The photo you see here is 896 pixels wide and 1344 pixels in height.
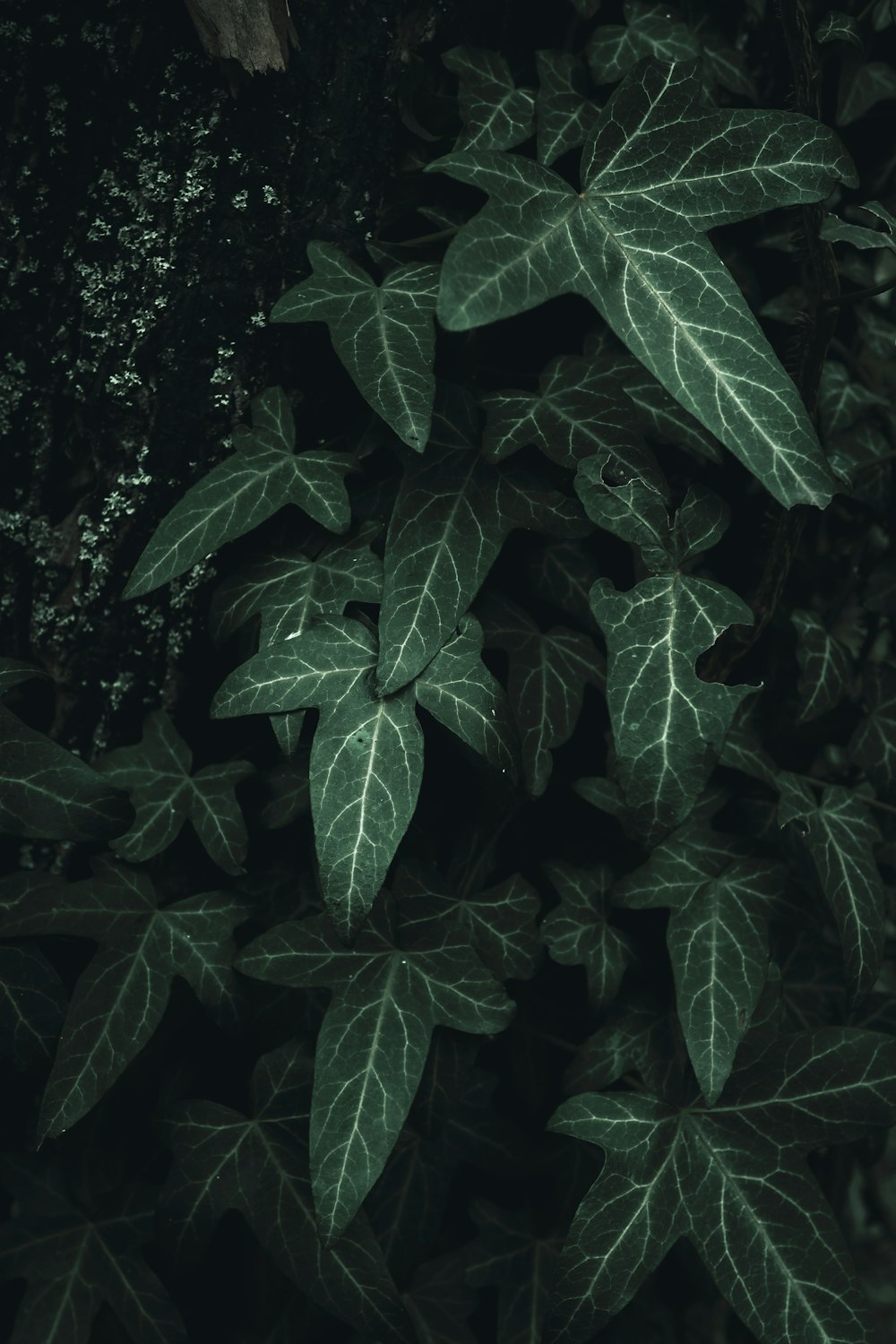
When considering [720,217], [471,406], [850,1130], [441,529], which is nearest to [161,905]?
[441,529]

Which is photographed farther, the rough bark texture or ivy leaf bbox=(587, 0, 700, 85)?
ivy leaf bbox=(587, 0, 700, 85)

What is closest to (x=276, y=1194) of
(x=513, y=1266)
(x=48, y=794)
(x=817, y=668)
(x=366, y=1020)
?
(x=366, y=1020)

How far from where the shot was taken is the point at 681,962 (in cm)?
105

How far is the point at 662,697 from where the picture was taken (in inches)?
36.6

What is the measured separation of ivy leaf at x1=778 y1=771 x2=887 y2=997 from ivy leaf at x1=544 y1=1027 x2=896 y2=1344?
0.09 metres

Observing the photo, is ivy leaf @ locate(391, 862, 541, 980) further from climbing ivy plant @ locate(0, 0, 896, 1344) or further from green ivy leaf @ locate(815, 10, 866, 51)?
green ivy leaf @ locate(815, 10, 866, 51)

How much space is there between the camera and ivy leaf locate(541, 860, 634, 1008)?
1.14m

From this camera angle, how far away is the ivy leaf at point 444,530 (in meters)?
0.99

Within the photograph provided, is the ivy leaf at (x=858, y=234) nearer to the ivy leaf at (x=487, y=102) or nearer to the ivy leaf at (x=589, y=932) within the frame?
the ivy leaf at (x=487, y=102)

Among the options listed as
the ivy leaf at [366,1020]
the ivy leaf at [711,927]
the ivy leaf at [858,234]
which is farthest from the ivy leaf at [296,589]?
the ivy leaf at [858,234]

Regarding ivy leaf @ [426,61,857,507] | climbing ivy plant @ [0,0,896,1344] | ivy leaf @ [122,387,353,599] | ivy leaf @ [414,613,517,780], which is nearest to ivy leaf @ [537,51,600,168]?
climbing ivy plant @ [0,0,896,1344]

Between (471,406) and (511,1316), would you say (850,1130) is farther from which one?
(471,406)

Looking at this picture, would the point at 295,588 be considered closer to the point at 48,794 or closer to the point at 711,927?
the point at 48,794

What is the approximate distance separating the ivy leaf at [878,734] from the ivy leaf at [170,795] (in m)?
0.73
